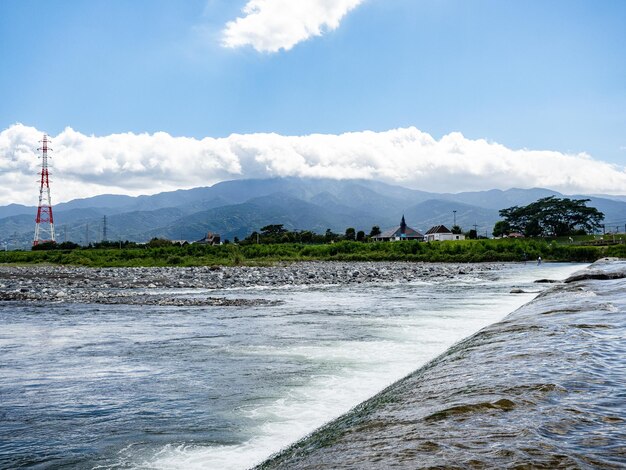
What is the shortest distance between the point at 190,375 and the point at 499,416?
19.1ft

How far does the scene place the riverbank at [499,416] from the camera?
3.28 metres

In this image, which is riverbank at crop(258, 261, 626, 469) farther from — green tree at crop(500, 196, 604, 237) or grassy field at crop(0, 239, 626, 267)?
green tree at crop(500, 196, 604, 237)

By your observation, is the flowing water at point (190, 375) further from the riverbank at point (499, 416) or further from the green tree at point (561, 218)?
the green tree at point (561, 218)

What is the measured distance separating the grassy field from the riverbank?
1954 inches

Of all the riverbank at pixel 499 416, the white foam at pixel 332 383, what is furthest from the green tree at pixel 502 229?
the riverbank at pixel 499 416

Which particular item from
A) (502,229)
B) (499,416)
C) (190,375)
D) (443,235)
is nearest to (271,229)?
(443,235)

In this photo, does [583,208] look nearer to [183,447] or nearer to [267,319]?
[267,319]

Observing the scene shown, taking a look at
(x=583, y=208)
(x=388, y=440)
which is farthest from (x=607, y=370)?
(x=583, y=208)

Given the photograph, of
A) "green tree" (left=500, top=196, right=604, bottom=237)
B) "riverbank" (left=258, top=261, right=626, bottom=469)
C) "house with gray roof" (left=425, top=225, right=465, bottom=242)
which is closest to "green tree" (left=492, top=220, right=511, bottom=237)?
"green tree" (left=500, top=196, right=604, bottom=237)

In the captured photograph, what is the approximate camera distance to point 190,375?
8.70 m

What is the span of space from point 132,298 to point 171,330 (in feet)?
31.7

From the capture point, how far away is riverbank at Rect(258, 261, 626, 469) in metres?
3.28

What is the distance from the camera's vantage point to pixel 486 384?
17.0 ft

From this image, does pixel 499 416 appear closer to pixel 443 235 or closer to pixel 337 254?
pixel 337 254
